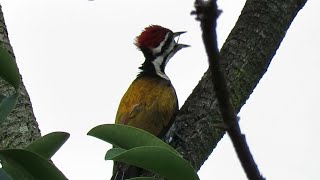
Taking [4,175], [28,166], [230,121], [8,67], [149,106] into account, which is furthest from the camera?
[149,106]

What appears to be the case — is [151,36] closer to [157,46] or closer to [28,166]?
[157,46]

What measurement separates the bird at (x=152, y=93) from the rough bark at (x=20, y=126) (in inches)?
25.7

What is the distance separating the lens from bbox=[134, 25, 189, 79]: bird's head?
181 inches

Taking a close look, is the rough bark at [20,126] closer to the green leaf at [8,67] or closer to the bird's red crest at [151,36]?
the green leaf at [8,67]

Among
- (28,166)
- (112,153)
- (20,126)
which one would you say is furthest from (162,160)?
(20,126)

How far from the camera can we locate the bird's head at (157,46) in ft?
A: 15.1

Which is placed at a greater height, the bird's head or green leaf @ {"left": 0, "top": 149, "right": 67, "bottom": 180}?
the bird's head

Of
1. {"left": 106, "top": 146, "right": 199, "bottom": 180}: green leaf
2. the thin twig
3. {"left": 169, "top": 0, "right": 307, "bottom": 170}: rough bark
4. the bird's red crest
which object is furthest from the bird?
the thin twig

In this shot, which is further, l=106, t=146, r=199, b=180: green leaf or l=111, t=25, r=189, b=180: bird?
l=111, t=25, r=189, b=180: bird

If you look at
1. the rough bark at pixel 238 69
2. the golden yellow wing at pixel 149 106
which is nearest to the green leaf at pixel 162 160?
the rough bark at pixel 238 69

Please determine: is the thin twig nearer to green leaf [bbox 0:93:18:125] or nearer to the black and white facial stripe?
green leaf [bbox 0:93:18:125]

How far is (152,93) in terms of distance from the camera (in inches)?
164

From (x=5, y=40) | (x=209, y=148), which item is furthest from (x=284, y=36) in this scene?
(x=5, y=40)

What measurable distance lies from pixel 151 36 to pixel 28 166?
291 cm
